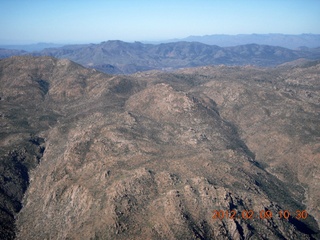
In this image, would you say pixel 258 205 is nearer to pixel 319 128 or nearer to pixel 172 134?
pixel 172 134

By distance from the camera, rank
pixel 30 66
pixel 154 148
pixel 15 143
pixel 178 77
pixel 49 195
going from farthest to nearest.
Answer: pixel 178 77
pixel 30 66
pixel 15 143
pixel 154 148
pixel 49 195

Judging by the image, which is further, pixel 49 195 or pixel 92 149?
pixel 92 149

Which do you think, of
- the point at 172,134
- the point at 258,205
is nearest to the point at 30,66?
the point at 172,134

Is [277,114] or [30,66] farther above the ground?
[30,66]

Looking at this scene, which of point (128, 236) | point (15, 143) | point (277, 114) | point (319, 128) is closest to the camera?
point (128, 236)
